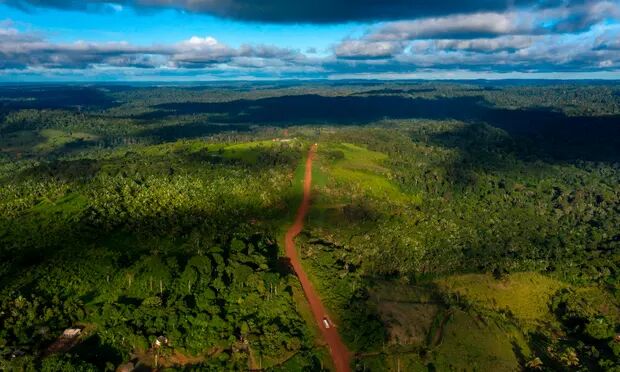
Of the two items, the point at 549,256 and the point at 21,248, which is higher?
the point at 21,248

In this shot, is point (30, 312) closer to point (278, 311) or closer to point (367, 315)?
point (278, 311)

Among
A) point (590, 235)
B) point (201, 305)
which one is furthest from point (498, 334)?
point (590, 235)

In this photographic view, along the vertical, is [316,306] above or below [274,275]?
below

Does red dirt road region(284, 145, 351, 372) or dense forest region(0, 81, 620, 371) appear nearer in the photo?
dense forest region(0, 81, 620, 371)

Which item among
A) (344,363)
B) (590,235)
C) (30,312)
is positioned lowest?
(590,235)

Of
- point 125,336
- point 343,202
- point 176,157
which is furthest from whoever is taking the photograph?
point 176,157

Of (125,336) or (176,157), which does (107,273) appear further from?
(176,157)

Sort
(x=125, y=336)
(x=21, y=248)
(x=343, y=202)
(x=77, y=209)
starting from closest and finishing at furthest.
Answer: (x=125, y=336) → (x=21, y=248) → (x=77, y=209) → (x=343, y=202)

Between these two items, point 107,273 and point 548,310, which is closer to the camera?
point 107,273

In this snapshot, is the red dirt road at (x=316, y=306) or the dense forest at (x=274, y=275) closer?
the dense forest at (x=274, y=275)

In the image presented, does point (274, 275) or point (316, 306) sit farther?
point (274, 275)
